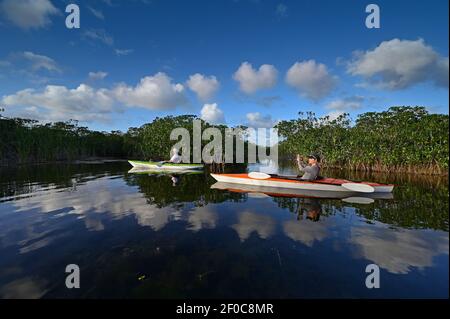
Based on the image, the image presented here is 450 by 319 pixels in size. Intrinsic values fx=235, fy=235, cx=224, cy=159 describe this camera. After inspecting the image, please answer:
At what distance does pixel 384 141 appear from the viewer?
97.0ft

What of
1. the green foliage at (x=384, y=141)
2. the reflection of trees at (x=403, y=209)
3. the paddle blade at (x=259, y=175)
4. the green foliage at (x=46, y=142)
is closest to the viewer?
the reflection of trees at (x=403, y=209)

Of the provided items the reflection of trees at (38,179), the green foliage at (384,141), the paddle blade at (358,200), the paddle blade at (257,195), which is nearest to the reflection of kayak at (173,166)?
the reflection of trees at (38,179)

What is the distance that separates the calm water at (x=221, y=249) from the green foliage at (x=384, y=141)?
15.4 meters

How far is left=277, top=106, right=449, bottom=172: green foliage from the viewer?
24.7m

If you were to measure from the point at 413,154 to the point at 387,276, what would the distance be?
2730 cm

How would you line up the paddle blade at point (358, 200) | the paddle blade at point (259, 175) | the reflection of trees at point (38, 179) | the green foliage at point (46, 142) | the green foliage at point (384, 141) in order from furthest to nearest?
the green foliage at point (46, 142), the green foliage at point (384, 141), the reflection of trees at point (38, 179), the paddle blade at point (259, 175), the paddle blade at point (358, 200)

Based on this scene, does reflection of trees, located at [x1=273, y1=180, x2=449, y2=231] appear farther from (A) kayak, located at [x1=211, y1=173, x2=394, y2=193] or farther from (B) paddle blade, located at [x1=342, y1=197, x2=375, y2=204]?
(A) kayak, located at [x1=211, y1=173, x2=394, y2=193]

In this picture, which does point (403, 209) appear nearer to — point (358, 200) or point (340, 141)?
point (358, 200)

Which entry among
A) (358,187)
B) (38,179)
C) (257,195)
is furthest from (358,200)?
(38,179)

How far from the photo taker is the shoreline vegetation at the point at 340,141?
2533 cm

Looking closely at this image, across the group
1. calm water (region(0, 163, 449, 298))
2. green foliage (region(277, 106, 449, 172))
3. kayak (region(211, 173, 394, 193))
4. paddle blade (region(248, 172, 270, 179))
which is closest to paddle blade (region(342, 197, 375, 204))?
kayak (region(211, 173, 394, 193))

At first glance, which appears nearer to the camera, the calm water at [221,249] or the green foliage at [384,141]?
the calm water at [221,249]

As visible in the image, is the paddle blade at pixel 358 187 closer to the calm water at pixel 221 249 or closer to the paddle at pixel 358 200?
the paddle at pixel 358 200
